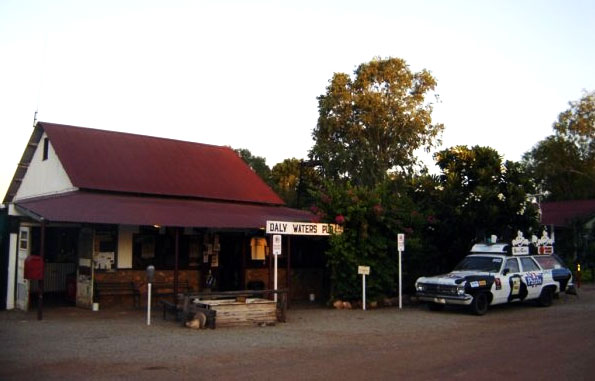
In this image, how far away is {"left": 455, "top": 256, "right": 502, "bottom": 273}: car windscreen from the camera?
1830cm

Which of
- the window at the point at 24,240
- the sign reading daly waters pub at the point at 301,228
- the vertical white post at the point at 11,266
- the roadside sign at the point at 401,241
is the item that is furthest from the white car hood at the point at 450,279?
the vertical white post at the point at 11,266

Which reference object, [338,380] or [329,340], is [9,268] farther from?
[338,380]

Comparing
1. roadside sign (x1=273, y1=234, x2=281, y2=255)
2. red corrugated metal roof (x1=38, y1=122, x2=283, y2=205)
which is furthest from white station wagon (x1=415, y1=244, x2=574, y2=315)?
red corrugated metal roof (x1=38, y1=122, x2=283, y2=205)

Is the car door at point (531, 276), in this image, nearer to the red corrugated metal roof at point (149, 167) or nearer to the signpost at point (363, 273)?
the signpost at point (363, 273)

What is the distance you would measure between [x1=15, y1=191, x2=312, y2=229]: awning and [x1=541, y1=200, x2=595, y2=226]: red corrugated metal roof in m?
26.7

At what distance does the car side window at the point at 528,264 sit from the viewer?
18922mm

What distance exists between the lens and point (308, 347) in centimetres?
1196

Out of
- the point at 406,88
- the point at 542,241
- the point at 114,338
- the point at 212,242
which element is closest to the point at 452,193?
the point at 542,241

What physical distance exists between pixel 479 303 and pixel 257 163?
1925 inches

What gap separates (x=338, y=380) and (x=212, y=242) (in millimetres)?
12716

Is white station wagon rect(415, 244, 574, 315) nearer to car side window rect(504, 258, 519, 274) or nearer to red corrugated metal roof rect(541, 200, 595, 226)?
car side window rect(504, 258, 519, 274)

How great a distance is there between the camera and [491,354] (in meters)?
11.0

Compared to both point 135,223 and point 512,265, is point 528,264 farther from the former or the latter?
point 135,223

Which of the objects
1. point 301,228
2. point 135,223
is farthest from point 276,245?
point 135,223
